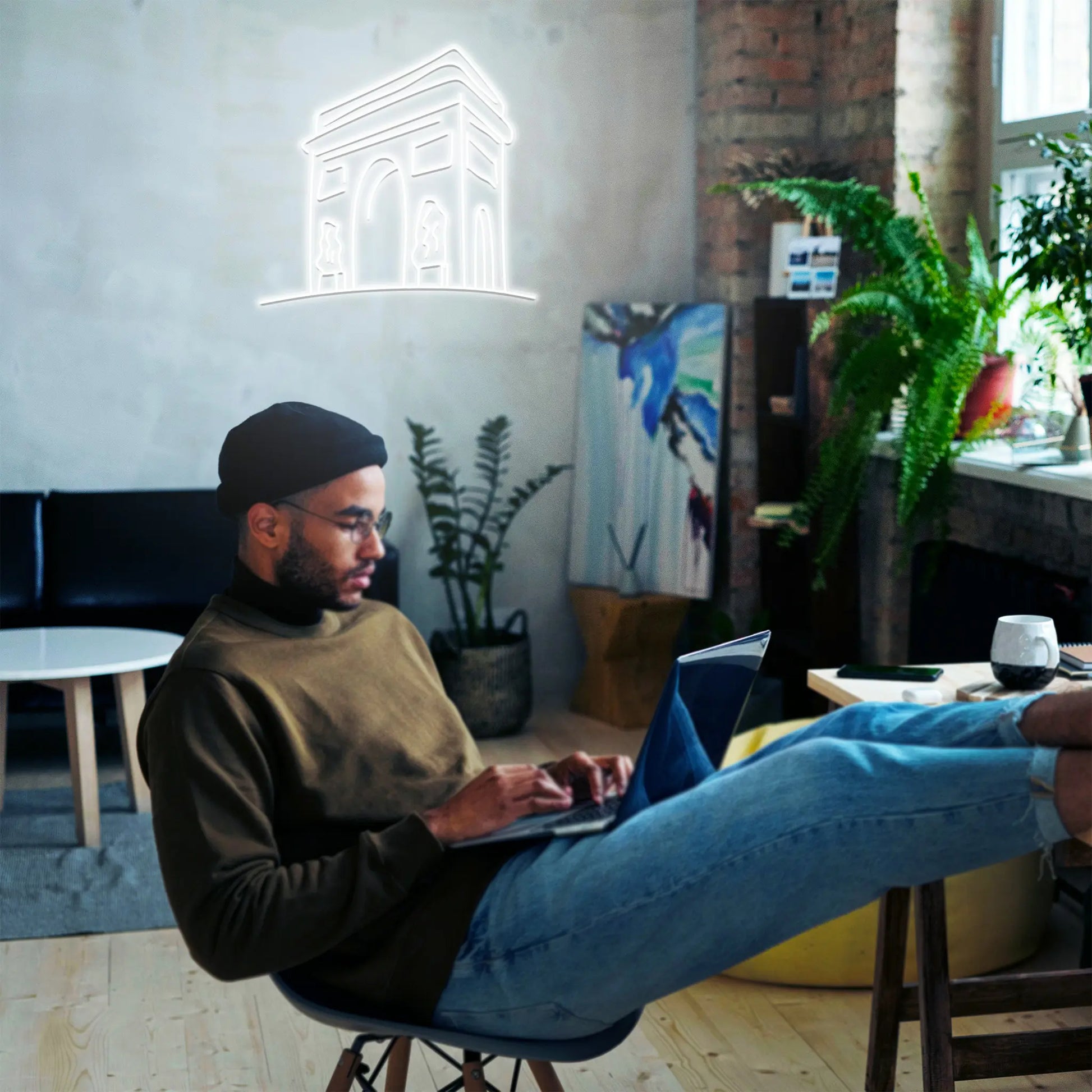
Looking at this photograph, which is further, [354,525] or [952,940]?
[952,940]

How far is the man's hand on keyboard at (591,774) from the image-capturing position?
1.62 metres

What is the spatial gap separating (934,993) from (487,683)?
9.31 ft

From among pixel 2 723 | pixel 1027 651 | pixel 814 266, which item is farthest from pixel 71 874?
pixel 814 266

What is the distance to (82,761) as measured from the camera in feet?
12.4

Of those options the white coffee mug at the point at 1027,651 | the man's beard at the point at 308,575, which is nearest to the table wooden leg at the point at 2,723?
the man's beard at the point at 308,575

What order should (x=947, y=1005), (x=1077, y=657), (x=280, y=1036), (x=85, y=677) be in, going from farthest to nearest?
(x=85, y=677), (x=280, y=1036), (x=1077, y=657), (x=947, y=1005)

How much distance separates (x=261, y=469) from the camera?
161 cm

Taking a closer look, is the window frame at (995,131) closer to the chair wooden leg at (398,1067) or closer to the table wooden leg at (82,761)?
the table wooden leg at (82,761)

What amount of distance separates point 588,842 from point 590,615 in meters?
3.57

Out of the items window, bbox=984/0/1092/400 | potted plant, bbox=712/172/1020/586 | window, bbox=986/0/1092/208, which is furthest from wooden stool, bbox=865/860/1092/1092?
window, bbox=986/0/1092/208

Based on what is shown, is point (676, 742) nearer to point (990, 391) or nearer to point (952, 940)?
point (952, 940)

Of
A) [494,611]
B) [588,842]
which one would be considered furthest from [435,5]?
[588,842]

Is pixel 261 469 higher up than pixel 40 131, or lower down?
lower down

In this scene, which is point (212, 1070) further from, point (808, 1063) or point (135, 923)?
point (808, 1063)
